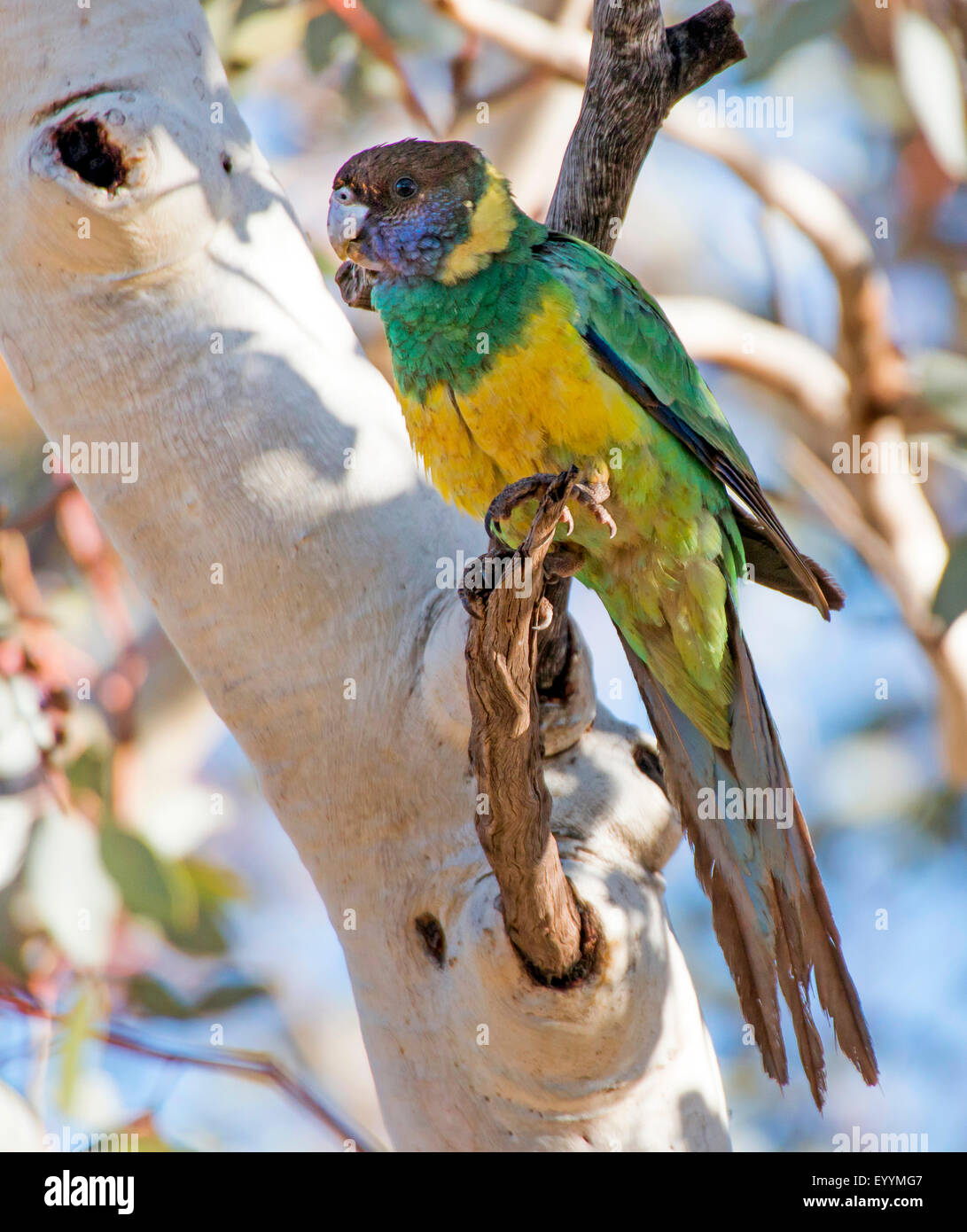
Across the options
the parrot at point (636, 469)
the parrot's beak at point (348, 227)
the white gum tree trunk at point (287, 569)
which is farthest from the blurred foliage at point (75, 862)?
the parrot's beak at point (348, 227)

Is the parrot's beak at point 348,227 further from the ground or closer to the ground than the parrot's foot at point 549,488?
further from the ground

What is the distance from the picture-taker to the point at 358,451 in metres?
2.54

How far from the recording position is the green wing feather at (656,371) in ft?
8.30

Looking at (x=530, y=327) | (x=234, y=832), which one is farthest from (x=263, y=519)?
(x=234, y=832)

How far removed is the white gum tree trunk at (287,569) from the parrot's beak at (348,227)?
9.6 inches

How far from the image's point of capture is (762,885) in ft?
8.27

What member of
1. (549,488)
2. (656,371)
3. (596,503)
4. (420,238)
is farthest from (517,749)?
(420,238)

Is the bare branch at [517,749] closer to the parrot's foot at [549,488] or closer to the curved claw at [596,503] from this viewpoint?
the parrot's foot at [549,488]

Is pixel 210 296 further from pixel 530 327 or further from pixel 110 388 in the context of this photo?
pixel 530 327

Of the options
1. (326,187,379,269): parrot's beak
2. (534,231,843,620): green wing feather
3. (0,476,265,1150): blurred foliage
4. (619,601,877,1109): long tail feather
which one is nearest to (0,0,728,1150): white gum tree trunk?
(619,601,877,1109): long tail feather

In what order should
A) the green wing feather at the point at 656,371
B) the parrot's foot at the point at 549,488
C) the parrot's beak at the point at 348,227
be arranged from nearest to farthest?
the parrot's foot at the point at 549,488, the green wing feather at the point at 656,371, the parrot's beak at the point at 348,227

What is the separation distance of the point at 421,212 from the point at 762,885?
1622 millimetres
